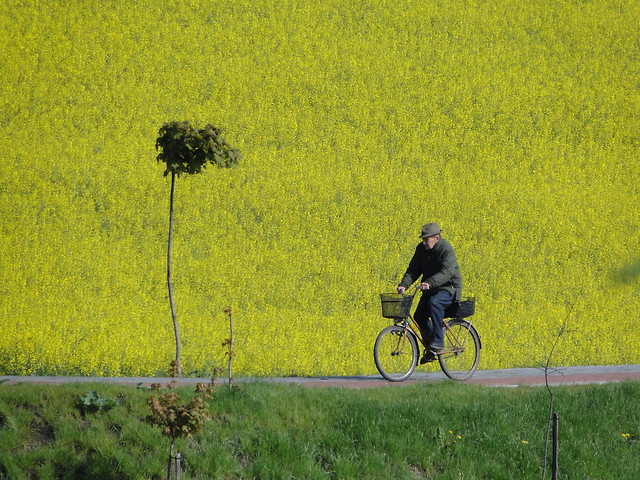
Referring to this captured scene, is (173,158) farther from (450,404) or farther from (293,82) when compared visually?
(293,82)

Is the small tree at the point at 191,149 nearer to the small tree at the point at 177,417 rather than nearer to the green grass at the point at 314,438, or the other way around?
the green grass at the point at 314,438

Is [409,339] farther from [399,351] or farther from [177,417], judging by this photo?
[177,417]

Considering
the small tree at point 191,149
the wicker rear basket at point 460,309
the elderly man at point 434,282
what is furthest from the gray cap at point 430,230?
the small tree at point 191,149

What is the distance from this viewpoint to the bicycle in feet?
33.0

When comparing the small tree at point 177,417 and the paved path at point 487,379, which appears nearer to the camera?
the small tree at point 177,417

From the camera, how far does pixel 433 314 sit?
33.4ft

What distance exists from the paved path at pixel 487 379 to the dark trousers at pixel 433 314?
0.49 metres

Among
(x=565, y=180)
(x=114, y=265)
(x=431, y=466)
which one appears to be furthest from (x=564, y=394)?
(x=565, y=180)

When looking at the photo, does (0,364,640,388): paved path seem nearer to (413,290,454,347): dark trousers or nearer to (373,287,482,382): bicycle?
(373,287,482,382): bicycle

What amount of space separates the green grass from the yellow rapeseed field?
3756mm

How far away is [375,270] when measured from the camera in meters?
15.7

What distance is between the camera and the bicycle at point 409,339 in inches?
396

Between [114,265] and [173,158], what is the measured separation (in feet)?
16.7

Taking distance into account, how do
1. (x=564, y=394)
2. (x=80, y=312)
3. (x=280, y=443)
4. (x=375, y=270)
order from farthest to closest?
(x=375, y=270)
(x=80, y=312)
(x=564, y=394)
(x=280, y=443)
